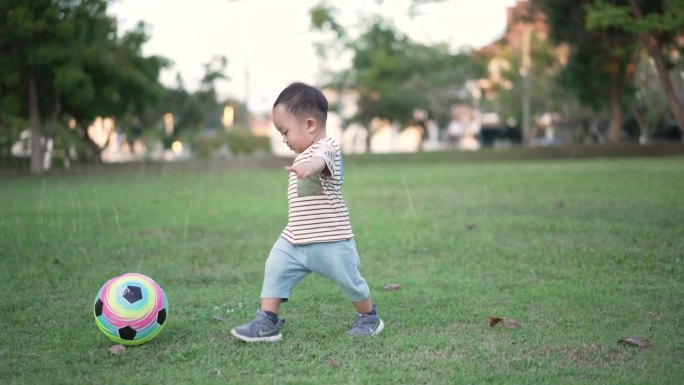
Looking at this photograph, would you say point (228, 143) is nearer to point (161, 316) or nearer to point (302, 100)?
point (161, 316)

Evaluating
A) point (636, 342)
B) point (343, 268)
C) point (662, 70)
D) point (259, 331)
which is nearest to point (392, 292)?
point (343, 268)

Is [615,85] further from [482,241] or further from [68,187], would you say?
[482,241]

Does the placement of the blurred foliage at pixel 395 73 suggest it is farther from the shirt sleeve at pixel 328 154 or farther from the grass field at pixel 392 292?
the shirt sleeve at pixel 328 154

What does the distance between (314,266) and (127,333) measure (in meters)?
1.10

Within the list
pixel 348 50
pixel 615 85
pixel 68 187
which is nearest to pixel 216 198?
pixel 68 187

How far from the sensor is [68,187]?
16.1 m

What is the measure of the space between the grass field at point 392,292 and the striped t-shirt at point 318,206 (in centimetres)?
61

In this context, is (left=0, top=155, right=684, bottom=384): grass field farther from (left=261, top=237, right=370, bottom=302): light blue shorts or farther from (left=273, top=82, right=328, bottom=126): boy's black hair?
(left=273, top=82, right=328, bottom=126): boy's black hair

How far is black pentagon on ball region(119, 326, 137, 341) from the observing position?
4.09m

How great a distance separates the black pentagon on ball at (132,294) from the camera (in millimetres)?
4182

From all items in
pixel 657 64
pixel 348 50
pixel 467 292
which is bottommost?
pixel 467 292

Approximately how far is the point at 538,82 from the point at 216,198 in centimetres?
3694

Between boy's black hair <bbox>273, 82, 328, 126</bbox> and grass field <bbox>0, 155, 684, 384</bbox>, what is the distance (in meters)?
1.31

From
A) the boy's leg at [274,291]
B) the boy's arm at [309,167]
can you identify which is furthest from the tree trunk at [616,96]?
the boy's arm at [309,167]
